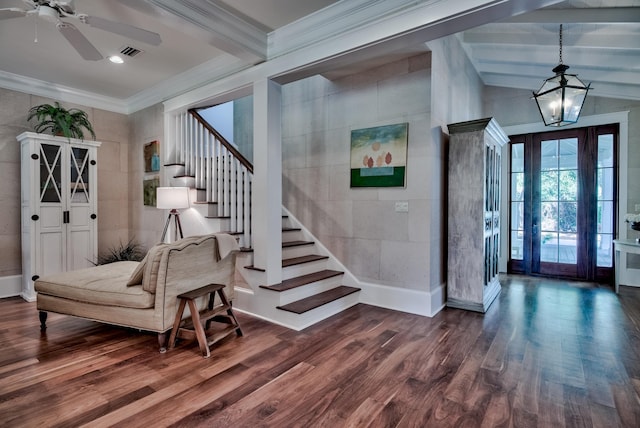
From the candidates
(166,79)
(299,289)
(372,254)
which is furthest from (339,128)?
(166,79)

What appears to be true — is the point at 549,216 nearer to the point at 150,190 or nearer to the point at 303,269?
the point at 303,269

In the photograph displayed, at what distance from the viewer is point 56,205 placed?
4230mm

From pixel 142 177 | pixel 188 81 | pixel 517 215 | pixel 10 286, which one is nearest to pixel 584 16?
pixel 517 215

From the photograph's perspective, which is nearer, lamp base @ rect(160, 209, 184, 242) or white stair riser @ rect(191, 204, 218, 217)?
white stair riser @ rect(191, 204, 218, 217)

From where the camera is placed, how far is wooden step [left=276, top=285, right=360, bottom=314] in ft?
10.6

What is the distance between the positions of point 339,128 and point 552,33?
2683 mm

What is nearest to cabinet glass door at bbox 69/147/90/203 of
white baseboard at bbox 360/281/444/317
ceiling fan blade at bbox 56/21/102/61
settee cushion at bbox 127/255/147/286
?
ceiling fan blade at bbox 56/21/102/61

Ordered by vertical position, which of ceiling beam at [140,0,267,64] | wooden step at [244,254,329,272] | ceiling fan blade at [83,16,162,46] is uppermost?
ceiling beam at [140,0,267,64]

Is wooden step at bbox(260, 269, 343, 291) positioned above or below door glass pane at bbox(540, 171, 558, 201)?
below

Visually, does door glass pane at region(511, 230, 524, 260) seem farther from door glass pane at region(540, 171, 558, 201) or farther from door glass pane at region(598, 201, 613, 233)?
door glass pane at region(598, 201, 613, 233)

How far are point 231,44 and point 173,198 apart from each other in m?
1.94

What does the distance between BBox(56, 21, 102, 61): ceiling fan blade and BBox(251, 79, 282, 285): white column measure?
4.77 feet

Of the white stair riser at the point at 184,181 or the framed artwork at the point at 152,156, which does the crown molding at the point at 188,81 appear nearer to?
the framed artwork at the point at 152,156

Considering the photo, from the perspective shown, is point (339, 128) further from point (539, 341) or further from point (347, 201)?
point (539, 341)
